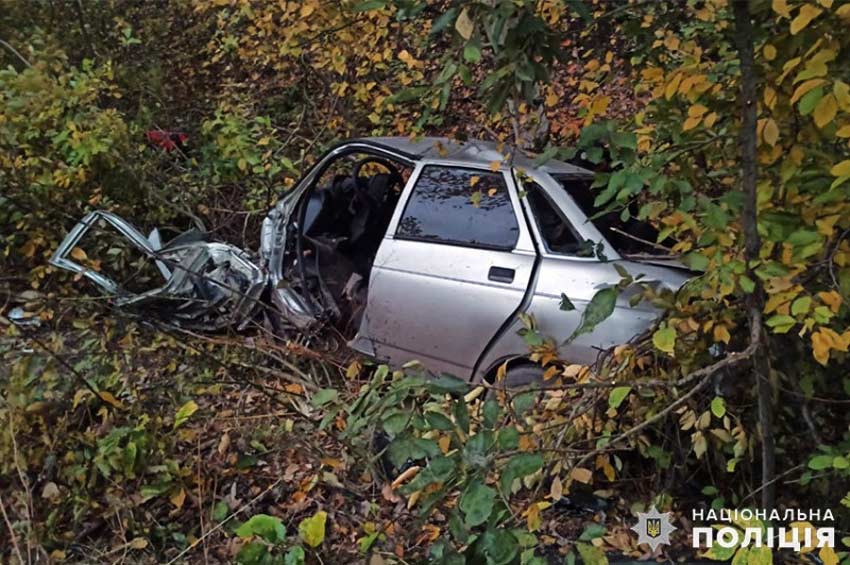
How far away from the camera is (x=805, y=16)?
5.64 feet

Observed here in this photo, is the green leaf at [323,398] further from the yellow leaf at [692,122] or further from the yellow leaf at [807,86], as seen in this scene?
the yellow leaf at [807,86]

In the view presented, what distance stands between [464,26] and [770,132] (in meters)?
0.85

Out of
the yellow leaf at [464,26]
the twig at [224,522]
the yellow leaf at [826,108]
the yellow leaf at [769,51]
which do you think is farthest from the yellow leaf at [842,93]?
the twig at [224,522]

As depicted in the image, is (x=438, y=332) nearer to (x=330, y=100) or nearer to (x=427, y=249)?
(x=427, y=249)

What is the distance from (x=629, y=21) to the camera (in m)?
2.65

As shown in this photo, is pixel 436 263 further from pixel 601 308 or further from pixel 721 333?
pixel 601 308

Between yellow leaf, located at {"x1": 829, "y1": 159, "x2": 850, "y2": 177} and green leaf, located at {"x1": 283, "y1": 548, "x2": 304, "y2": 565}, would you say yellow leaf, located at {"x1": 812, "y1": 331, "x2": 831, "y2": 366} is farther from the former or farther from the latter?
green leaf, located at {"x1": 283, "y1": 548, "x2": 304, "y2": 565}

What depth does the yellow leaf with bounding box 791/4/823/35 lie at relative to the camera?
1.71m

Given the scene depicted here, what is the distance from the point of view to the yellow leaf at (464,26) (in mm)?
1766

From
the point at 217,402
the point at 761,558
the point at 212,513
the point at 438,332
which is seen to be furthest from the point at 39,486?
the point at 761,558

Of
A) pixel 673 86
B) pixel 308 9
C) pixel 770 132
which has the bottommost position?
pixel 770 132

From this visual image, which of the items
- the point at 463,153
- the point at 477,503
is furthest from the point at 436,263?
the point at 477,503

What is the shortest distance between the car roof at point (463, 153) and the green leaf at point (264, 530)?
86.8 inches

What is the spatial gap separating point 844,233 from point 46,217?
604cm
